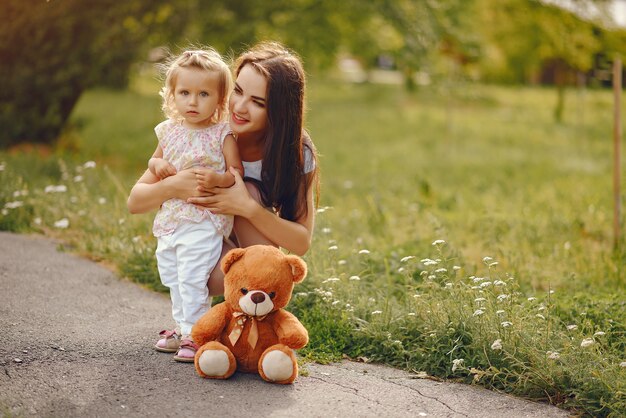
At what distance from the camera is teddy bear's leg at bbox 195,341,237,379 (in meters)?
3.63

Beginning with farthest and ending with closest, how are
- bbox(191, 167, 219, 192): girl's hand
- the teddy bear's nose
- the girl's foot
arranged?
the girl's foot < bbox(191, 167, 219, 192): girl's hand < the teddy bear's nose

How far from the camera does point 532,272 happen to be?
18.9ft

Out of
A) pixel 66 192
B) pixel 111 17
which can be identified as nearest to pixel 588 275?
pixel 66 192

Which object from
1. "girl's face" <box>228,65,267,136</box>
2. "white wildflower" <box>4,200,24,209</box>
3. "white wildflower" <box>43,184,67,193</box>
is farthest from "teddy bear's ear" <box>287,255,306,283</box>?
"white wildflower" <box>4,200,24,209</box>

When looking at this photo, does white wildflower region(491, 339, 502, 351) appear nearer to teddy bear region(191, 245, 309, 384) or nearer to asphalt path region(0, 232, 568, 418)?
asphalt path region(0, 232, 568, 418)

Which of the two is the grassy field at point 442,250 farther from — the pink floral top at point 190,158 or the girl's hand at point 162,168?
the girl's hand at point 162,168

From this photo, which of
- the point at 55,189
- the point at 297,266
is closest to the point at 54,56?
the point at 55,189

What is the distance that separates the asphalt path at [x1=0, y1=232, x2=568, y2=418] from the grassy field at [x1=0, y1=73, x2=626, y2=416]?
22 cm

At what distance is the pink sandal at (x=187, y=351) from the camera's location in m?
3.88

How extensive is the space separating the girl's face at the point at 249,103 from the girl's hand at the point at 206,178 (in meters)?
0.28

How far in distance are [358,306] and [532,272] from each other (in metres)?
1.75

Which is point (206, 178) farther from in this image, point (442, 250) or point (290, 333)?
point (442, 250)

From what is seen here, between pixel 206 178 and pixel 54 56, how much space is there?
22.8 feet

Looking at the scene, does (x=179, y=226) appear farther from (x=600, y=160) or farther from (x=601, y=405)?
(x=600, y=160)
